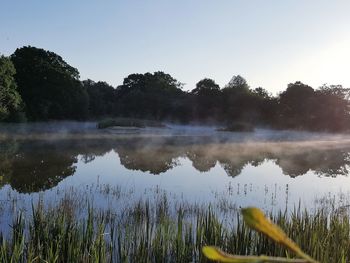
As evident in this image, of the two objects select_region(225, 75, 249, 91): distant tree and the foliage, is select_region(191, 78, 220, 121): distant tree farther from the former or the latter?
the foliage

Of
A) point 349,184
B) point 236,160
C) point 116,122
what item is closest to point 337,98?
point 116,122

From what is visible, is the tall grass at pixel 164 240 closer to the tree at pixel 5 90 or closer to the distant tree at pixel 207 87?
the tree at pixel 5 90

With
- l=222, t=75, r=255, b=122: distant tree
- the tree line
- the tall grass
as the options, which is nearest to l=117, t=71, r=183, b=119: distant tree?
the tree line

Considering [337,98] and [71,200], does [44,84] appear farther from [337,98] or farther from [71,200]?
[71,200]

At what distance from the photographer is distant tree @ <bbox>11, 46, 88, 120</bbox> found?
53406 millimetres

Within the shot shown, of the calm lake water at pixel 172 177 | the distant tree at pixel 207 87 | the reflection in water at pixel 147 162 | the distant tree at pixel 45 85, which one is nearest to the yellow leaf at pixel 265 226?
the calm lake water at pixel 172 177

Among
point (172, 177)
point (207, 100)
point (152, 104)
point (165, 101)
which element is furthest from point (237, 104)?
point (172, 177)

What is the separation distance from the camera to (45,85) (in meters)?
55.1

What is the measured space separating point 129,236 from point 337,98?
58.9 meters

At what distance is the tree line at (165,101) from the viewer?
5338 centimetres

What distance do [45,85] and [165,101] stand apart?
23.6 meters

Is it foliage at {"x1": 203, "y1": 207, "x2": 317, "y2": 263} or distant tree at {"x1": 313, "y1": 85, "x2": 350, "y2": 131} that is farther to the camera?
distant tree at {"x1": 313, "y1": 85, "x2": 350, "y2": 131}

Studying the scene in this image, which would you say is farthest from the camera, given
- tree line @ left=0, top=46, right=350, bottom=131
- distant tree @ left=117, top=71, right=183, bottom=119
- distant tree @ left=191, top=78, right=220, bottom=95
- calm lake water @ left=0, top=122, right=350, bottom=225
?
distant tree @ left=191, top=78, right=220, bottom=95

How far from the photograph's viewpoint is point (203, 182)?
16297 mm
